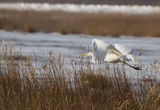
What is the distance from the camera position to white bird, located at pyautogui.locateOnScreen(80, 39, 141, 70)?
425 cm

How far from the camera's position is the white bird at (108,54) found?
425 cm

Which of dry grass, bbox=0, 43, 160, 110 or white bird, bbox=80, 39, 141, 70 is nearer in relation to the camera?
dry grass, bbox=0, 43, 160, 110

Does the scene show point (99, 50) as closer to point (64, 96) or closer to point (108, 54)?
point (108, 54)

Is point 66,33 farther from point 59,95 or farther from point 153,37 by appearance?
point 59,95

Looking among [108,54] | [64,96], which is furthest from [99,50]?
[64,96]

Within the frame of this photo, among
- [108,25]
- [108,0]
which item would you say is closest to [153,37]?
[108,25]

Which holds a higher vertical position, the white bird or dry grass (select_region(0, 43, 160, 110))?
the white bird

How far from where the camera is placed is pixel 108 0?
137ft

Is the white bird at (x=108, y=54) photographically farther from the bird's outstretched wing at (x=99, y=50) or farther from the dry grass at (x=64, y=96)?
the dry grass at (x=64, y=96)

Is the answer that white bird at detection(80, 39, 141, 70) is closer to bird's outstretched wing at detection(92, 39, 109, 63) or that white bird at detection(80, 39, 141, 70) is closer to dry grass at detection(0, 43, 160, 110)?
bird's outstretched wing at detection(92, 39, 109, 63)

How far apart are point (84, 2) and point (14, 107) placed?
40.4 m

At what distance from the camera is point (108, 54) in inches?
180

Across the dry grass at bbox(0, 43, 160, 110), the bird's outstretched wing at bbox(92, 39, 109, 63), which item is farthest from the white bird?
the dry grass at bbox(0, 43, 160, 110)

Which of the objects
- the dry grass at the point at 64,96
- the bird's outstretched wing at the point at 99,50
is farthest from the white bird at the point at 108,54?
the dry grass at the point at 64,96
